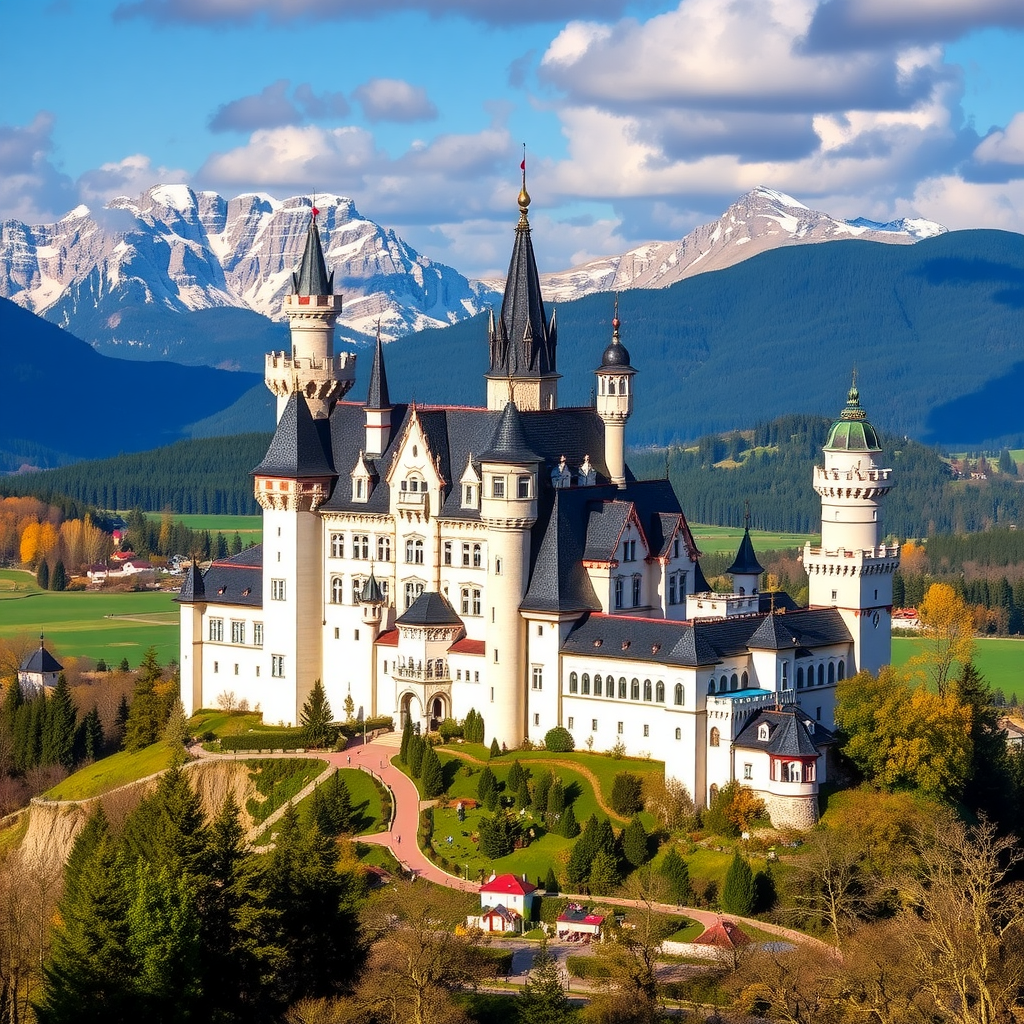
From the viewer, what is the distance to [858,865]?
340 feet

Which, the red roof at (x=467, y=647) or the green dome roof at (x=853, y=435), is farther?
the red roof at (x=467, y=647)

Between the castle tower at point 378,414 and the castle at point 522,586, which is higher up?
the castle tower at point 378,414

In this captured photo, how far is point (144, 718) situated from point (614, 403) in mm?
34101

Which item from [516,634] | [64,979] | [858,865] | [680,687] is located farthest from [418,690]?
[64,979]

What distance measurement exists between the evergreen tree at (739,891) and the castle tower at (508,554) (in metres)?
18.5

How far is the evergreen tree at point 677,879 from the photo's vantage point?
104m

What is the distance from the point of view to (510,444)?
118 m

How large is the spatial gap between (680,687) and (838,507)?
16.1 meters

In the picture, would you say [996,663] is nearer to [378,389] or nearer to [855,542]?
[855,542]

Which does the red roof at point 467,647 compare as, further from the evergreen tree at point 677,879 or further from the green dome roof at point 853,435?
the green dome roof at point 853,435

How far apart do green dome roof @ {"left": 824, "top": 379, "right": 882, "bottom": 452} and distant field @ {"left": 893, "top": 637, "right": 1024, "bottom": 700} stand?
57926mm

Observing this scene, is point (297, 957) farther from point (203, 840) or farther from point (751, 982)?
point (751, 982)

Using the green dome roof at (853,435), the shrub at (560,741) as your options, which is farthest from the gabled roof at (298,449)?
the green dome roof at (853,435)

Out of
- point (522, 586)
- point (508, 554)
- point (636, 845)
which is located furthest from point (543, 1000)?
point (508, 554)
